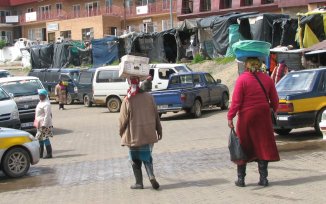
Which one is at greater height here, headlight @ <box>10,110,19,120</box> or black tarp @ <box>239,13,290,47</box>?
black tarp @ <box>239,13,290,47</box>

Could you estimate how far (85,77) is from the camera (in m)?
30.7

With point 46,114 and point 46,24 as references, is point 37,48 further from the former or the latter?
point 46,114

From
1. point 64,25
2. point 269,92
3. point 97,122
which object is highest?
point 64,25

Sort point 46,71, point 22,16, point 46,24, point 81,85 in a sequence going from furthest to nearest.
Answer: point 22,16, point 46,24, point 46,71, point 81,85

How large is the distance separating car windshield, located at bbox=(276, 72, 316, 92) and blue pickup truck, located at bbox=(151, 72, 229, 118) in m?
6.95

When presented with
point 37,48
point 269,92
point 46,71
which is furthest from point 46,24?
point 269,92

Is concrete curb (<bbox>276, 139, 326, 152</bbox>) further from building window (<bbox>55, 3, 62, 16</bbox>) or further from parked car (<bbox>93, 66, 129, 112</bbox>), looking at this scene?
building window (<bbox>55, 3, 62, 16</bbox>)

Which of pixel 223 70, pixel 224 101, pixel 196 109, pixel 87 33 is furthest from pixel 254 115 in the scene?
pixel 87 33

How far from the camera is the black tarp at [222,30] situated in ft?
111

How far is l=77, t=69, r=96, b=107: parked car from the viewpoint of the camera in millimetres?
30250

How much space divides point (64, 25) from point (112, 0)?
22.0 ft

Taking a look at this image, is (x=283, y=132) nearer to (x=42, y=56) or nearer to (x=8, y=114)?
(x=8, y=114)

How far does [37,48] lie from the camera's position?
1873 inches

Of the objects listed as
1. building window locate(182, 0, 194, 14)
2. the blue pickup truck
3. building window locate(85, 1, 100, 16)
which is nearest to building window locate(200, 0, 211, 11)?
building window locate(182, 0, 194, 14)
